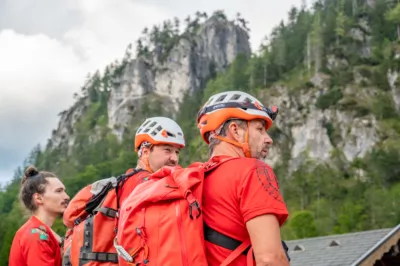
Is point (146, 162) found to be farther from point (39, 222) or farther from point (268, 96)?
point (268, 96)

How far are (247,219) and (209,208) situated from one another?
0.19m

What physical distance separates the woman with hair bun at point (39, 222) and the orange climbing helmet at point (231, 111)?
5.67 ft

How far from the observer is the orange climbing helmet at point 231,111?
272 centimetres

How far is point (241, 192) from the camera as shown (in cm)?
248

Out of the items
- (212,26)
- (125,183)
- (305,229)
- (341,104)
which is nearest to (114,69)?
(212,26)

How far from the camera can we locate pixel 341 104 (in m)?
86.9

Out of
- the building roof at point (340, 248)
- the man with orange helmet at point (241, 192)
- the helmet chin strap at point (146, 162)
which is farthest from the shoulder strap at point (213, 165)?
the building roof at point (340, 248)

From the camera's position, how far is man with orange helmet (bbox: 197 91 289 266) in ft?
7.91

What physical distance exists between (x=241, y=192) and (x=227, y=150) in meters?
0.30

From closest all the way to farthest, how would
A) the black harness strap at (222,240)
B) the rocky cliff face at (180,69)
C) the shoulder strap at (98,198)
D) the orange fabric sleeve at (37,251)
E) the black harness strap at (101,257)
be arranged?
1. the black harness strap at (222,240)
2. the black harness strap at (101,257)
3. the shoulder strap at (98,198)
4. the orange fabric sleeve at (37,251)
5. the rocky cliff face at (180,69)

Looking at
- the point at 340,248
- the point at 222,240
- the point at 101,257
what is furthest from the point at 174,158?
the point at 340,248

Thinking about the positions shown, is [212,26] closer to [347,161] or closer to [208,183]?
[347,161]

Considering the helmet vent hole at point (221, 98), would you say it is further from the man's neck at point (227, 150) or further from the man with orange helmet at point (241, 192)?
the man's neck at point (227, 150)

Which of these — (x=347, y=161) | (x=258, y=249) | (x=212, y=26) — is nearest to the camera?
(x=258, y=249)
